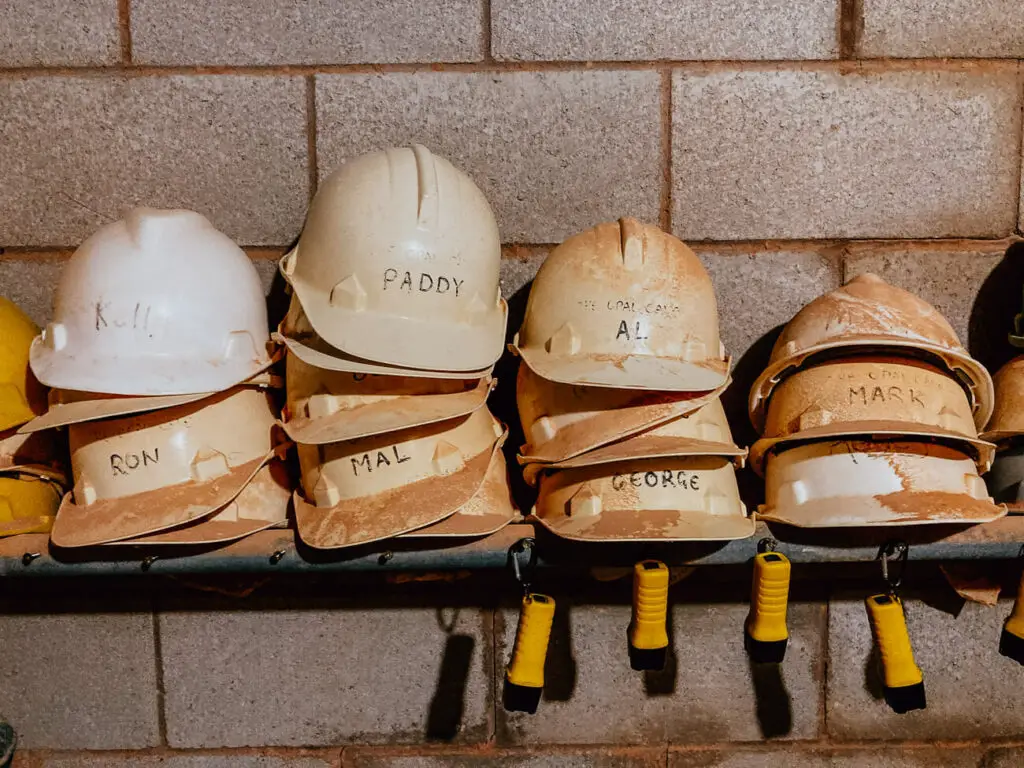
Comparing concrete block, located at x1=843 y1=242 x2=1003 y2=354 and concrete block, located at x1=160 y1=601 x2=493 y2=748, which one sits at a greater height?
concrete block, located at x1=843 y1=242 x2=1003 y2=354

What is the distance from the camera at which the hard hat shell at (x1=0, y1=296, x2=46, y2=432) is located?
1.73m

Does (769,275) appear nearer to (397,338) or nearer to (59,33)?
(397,338)

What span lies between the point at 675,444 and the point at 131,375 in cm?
117

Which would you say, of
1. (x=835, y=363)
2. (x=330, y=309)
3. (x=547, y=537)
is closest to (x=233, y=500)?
(x=330, y=309)

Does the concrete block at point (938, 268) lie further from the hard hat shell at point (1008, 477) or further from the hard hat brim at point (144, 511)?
the hard hat brim at point (144, 511)

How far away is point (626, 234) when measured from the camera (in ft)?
5.62

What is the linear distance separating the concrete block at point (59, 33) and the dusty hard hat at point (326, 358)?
3.33 feet

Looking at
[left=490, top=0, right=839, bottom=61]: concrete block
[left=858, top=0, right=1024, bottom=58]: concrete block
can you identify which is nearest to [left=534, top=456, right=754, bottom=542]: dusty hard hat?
[left=490, top=0, right=839, bottom=61]: concrete block

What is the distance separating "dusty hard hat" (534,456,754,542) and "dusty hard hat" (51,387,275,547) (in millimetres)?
708

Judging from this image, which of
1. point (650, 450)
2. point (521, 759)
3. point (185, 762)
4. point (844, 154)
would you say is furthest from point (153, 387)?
point (844, 154)

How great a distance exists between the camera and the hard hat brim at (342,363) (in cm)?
155

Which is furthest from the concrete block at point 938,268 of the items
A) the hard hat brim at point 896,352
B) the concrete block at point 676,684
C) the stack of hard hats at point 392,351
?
the stack of hard hats at point 392,351

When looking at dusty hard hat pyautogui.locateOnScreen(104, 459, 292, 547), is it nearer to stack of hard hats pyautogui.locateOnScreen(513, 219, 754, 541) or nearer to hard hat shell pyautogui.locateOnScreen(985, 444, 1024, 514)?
stack of hard hats pyautogui.locateOnScreen(513, 219, 754, 541)

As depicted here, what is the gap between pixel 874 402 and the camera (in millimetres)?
1643
